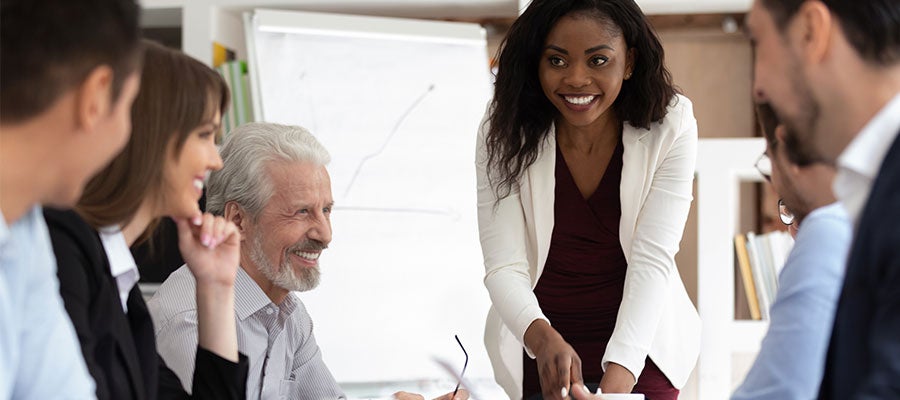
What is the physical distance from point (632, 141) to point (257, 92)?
1590 millimetres

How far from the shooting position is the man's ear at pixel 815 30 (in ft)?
3.60

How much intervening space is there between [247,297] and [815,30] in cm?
118

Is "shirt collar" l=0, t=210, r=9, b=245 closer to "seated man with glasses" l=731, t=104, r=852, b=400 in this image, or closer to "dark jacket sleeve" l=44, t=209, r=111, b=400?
"dark jacket sleeve" l=44, t=209, r=111, b=400

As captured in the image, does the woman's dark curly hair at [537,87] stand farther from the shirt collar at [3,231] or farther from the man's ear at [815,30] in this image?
the shirt collar at [3,231]

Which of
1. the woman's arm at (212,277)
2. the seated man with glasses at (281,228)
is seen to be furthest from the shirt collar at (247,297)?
the woman's arm at (212,277)

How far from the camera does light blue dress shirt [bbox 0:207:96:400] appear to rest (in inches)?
42.4

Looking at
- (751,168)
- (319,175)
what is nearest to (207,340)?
(319,175)

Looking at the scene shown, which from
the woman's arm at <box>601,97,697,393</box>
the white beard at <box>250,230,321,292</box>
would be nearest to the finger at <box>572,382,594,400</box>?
the woman's arm at <box>601,97,697,393</box>

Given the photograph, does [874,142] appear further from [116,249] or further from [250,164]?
[250,164]

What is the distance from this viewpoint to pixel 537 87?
2.19 meters

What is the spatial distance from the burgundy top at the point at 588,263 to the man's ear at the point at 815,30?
102 cm

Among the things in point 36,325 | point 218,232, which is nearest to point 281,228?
point 218,232

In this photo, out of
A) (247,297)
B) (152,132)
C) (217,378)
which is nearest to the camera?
(152,132)

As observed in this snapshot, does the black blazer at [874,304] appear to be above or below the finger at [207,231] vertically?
above
